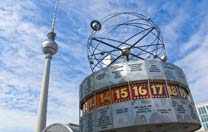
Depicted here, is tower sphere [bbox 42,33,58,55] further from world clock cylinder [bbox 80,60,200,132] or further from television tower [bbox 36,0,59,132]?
world clock cylinder [bbox 80,60,200,132]

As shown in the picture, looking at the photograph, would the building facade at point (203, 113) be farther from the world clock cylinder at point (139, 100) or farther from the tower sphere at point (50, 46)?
the world clock cylinder at point (139, 100)

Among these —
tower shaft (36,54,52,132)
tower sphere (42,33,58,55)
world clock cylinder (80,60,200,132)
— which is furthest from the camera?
tower sphere (42,33,58,55)

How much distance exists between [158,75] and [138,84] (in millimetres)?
2666

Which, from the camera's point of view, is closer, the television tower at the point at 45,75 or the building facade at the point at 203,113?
the television tower at the point at 45,75

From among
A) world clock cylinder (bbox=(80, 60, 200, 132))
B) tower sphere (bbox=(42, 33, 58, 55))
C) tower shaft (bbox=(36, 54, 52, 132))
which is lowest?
world clock cylinder (bbox=(80, 60, 200, 132))

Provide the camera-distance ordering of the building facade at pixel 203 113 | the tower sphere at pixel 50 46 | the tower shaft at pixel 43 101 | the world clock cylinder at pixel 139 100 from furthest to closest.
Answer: the building facade at pixel 203 113, the tower sphere at pixel 50 46, the tower shaft at pixel 43 101, the world clock cylinder at pixel 139 100

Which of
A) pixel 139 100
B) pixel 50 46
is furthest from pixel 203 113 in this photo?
pixel 139 100

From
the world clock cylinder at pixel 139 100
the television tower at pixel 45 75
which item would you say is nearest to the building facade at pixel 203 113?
the television tower at pixel 45 75

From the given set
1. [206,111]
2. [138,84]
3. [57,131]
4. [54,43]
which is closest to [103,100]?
[138,84]

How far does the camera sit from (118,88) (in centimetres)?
2442

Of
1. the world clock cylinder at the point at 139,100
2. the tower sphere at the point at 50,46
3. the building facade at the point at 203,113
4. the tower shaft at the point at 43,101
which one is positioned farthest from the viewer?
the building facade at the point at 203,113

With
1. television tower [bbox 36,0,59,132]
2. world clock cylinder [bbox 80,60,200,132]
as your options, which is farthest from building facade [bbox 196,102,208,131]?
world clock cylinder [bbox 80,60,200,132]

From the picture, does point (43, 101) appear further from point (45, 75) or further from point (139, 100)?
point (139, 100)

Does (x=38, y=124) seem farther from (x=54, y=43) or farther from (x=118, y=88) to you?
(x=118, y=88)
